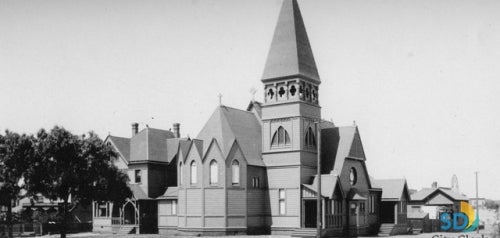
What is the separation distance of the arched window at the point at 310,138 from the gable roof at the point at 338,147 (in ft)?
7.95

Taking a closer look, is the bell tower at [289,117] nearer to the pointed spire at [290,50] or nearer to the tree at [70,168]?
the pointed spire at [290,50]

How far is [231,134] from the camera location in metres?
51.8

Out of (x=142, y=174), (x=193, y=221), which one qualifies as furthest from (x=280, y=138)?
(x=142, y=174)

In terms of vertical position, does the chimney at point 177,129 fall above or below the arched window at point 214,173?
above

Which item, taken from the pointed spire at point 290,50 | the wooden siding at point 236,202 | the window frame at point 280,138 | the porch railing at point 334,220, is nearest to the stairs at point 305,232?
the porch railing at point 334,220

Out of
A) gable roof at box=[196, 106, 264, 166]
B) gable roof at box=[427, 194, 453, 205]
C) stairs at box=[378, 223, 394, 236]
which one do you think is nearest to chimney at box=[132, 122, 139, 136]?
gable roof at box=[196, 106, 264, 166]

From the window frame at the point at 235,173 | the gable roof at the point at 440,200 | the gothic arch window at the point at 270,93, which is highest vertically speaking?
the gothic arch window at the point at 270,93

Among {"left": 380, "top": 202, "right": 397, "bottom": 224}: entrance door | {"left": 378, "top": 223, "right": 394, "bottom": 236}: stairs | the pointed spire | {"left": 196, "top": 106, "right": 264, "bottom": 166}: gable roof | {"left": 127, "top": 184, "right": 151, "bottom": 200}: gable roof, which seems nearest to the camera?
{"left": 196, "top": 106, "right": 264, "bottom": 166}: gable roof

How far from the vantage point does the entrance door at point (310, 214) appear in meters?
52.8

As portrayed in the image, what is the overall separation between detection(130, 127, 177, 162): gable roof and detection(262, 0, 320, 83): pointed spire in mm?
15546

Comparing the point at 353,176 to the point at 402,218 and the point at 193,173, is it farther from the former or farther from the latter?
the point at 193,173

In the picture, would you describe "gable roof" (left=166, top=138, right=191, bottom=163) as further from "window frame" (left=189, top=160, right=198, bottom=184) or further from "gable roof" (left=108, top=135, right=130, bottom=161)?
"window frame" (left=189, top=160, right=198, bottom=184)

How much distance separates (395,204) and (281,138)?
603 inches

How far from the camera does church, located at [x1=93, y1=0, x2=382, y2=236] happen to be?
50.5 meters
